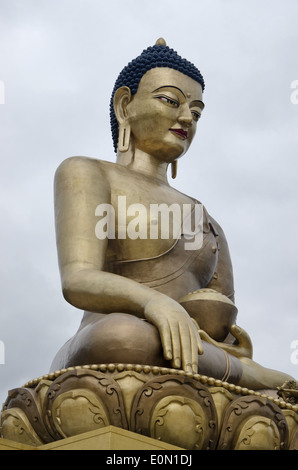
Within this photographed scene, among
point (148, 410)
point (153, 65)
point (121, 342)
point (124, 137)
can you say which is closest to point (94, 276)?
point (121, 342)

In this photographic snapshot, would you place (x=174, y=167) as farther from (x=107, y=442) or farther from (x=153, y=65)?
(x=107, y=442)

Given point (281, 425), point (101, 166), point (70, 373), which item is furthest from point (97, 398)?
point (101, 166)

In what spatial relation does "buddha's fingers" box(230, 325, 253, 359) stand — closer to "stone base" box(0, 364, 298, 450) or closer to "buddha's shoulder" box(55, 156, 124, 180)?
"stone base" box(0, 364, 298, 450)

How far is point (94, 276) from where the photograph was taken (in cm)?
704

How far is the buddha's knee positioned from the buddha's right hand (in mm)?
74

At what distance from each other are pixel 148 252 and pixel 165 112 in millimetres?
1275

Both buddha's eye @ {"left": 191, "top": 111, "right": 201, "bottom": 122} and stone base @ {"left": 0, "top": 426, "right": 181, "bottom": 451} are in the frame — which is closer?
stone base @ {"left": 0, "top": 426, "right": 181, "bottom": 451}

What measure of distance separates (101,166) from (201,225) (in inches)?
41.9

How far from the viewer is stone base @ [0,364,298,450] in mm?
6098

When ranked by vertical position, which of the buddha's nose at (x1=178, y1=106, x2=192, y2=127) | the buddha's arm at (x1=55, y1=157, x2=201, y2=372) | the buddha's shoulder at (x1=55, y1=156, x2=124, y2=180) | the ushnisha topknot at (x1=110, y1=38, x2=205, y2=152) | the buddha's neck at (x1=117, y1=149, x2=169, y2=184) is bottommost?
the buddha's arm at (x1=55, y1=157, x2=201, y2=372)

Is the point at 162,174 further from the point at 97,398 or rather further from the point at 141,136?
the point at 97,398

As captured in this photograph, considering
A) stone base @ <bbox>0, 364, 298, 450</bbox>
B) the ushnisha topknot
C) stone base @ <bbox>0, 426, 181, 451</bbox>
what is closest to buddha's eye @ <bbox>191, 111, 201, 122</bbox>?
the ushnisha topknot
